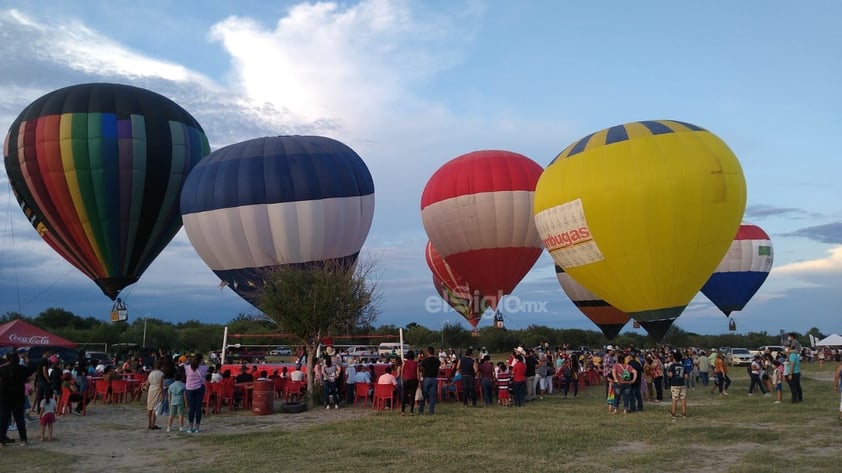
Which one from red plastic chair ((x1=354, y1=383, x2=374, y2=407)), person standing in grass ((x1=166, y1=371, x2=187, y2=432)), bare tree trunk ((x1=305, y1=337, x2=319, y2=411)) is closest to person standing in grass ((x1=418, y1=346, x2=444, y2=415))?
red plastic chair ((x1=354, y1=383, x2=374, y2=407))

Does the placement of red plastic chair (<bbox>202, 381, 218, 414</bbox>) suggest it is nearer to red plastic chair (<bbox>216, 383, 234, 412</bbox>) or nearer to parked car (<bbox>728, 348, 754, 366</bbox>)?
red plastic chair (<bbox>216, 383, 234, 412</bbox>)

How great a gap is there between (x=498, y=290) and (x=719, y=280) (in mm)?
14082

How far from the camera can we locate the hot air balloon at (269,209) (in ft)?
82.0

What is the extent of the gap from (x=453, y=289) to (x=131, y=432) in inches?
996

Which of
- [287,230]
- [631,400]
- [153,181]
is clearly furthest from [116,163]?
[631,400]

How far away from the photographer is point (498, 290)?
3216 cm

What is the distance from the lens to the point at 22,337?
88.1 ft

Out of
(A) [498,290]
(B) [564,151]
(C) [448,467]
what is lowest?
(C) [448,467]

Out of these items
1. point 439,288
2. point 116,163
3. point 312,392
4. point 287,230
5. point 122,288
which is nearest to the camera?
point 312,392

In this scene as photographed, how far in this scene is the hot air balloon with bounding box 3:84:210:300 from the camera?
27844mm

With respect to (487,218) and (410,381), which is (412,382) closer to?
(410,381)

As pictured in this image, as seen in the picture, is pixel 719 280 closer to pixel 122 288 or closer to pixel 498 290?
pixel 498 290

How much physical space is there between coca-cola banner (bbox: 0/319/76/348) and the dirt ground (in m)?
11.1

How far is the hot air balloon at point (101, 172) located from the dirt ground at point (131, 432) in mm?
12949
